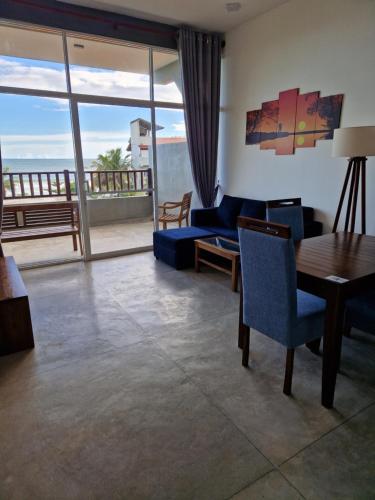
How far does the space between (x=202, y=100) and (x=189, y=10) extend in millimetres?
1120

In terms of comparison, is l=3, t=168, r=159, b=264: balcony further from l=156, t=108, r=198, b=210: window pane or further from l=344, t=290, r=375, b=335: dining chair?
l=344, t=290, r=375, b=335: dining chair

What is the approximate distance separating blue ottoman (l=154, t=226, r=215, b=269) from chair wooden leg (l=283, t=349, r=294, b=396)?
231 centimetres

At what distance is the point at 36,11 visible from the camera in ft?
11.7

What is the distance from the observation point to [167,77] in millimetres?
4645

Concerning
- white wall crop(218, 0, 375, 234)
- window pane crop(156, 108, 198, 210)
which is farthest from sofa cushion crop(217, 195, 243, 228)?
window pane crop(156, 108, 198, 210)

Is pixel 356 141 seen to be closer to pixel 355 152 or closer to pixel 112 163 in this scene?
pixel 355 152

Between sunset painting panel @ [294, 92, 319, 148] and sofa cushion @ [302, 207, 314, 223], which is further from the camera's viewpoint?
sofa cushion @ [302, 207, 314, 223]

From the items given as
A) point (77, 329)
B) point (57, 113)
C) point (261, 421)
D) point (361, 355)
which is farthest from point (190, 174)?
point (261, 421)

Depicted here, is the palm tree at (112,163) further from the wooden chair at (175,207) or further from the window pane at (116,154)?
the wooden chair at (175,207)

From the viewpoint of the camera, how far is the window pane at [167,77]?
14.9 feet

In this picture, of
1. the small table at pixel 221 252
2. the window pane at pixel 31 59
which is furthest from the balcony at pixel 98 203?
the small table at pixel 221 252

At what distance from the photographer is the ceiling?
146 inches

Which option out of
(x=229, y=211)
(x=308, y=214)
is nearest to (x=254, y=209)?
(x=229, y=211)

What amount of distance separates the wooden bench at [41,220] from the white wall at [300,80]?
2456 mm
